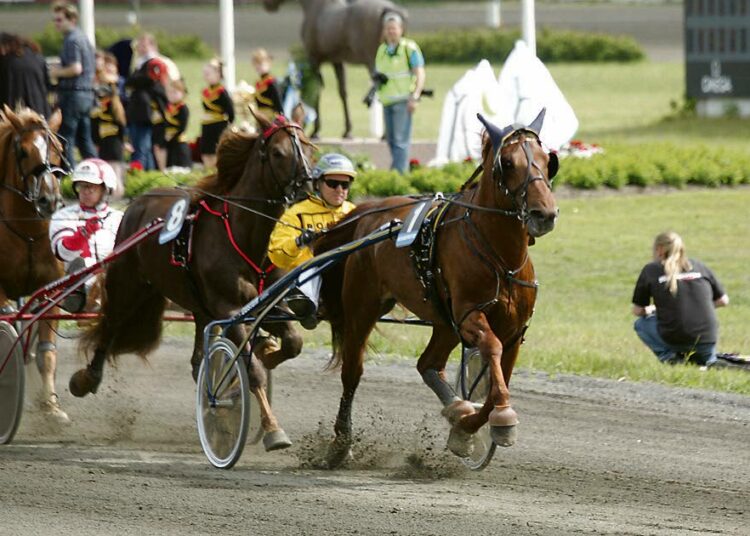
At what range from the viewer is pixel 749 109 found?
966 inches

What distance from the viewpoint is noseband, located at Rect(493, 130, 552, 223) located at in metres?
6.68

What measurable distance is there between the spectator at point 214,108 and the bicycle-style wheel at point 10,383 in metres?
8.23

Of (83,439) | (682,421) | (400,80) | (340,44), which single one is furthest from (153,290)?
(340,44)

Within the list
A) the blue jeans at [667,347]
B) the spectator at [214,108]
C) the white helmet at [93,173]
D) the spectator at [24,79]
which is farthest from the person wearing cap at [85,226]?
the spectator at [214,108]

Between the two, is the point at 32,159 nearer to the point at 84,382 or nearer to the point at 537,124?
the point at 84,382

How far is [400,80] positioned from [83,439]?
8.94 meters

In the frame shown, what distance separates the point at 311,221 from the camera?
8500 mm

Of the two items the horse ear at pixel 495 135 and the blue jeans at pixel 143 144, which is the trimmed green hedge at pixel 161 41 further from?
the horse ear at pixel 495 135

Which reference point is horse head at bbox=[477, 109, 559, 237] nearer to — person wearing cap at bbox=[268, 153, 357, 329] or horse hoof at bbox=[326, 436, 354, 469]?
person wearing cap at bbox=[268, 153, 357, 329]

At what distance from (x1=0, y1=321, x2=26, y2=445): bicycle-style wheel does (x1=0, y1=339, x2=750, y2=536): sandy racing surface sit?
149mm

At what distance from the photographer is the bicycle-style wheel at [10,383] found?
27.6ft

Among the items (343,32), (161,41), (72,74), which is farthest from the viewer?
(161,41)

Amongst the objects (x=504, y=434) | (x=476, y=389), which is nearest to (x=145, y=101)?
(x=476, y=389)

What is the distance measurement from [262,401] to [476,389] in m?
1.09
